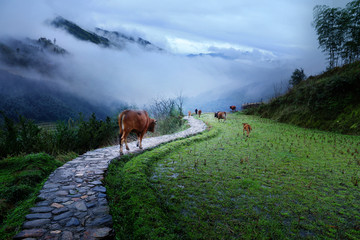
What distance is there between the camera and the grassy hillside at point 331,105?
11547 millimetres

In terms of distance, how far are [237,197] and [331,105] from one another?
13944 mm

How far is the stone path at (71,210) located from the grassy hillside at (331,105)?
13.4 metres

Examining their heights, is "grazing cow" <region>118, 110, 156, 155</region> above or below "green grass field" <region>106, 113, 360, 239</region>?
above

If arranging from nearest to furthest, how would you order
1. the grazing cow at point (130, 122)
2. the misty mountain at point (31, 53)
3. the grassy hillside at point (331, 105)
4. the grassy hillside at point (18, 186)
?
the grassy hillside at point (18, 186) → the grazing cow at point (130, 122) → the grassy hillside at point (331, 105) → the misty mountain at point (31, 53)

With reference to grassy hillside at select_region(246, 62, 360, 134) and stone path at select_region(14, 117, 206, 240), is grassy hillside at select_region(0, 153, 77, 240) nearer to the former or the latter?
stone path at select_region(14, 117, 206, 240)

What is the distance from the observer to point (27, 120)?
7.29 meters

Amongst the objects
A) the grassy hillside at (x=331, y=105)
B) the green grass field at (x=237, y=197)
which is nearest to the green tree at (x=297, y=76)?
the grassy hillside at (x=331, y=105)

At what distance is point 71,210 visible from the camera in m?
2.91

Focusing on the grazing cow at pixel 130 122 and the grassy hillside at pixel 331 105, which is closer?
the grazing cow at pixel 130 122

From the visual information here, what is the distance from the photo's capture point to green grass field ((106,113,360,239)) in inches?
99.7

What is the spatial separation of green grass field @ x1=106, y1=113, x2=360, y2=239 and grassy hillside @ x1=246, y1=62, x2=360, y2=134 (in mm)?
7508

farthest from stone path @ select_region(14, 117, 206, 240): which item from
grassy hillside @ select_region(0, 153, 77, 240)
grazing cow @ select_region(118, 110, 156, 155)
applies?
grazing cow @ select_region(118, 110, 156, 155)

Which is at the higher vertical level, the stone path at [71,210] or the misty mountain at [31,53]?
the misty mountain at [31,53]

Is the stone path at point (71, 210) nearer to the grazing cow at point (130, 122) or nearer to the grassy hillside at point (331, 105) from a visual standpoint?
the grazing cow at point (130, 122)
